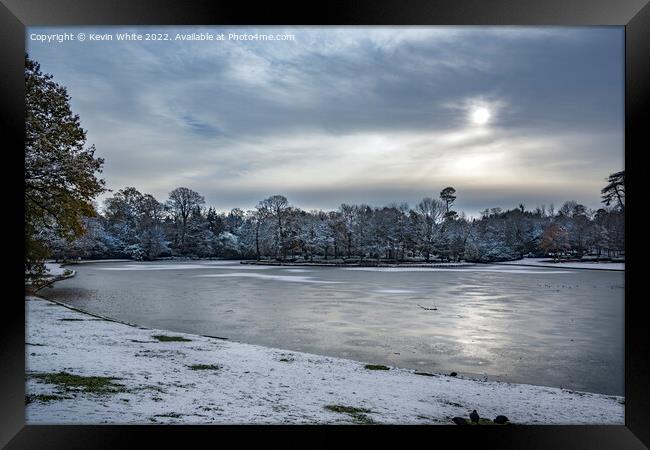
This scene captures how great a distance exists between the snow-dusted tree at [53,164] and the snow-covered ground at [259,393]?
2.34m

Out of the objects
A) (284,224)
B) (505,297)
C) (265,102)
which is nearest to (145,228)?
(284,224)

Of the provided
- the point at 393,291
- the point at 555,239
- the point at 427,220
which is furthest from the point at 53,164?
the point at 555,239

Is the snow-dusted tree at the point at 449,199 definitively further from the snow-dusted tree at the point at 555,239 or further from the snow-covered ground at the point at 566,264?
the snow-covered ground at the point at 566,264

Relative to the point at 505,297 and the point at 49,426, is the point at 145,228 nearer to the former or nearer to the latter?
the point at 505,297

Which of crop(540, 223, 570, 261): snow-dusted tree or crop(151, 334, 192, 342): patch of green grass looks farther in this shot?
crop(540, 223, 570, 261): snow-dusted tree

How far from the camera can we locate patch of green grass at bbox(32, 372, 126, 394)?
5.68 metres

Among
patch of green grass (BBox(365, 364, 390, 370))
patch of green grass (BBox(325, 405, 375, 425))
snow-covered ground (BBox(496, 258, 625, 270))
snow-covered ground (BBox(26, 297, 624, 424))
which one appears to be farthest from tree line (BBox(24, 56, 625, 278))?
patch of green grass (BBox(325, 405, 375, 425))

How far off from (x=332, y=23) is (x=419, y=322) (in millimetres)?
9160

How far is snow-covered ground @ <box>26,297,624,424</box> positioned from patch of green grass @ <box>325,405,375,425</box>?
1 centimetres

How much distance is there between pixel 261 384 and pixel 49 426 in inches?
105

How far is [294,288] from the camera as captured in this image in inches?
826

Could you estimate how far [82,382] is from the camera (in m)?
5.91

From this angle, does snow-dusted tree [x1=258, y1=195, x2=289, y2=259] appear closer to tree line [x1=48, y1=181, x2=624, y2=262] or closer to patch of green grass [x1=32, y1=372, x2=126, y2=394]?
tree line [x1=48, y1=181, x2=624, y2=262]

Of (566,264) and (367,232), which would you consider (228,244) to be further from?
(566,264)
